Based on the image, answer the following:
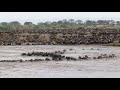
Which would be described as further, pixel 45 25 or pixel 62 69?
pixel 45 25

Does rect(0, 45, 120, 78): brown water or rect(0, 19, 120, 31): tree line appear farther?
rect(0, 19, 120, 31): tree line

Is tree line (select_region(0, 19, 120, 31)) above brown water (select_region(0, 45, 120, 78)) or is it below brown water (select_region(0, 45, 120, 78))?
below

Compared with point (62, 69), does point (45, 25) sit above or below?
below

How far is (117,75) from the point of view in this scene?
11.1 m

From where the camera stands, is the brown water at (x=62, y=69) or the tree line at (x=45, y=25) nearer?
the brown water at (x=62, y=69)

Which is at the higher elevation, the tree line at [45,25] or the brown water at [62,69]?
the brown water at [62,69]
